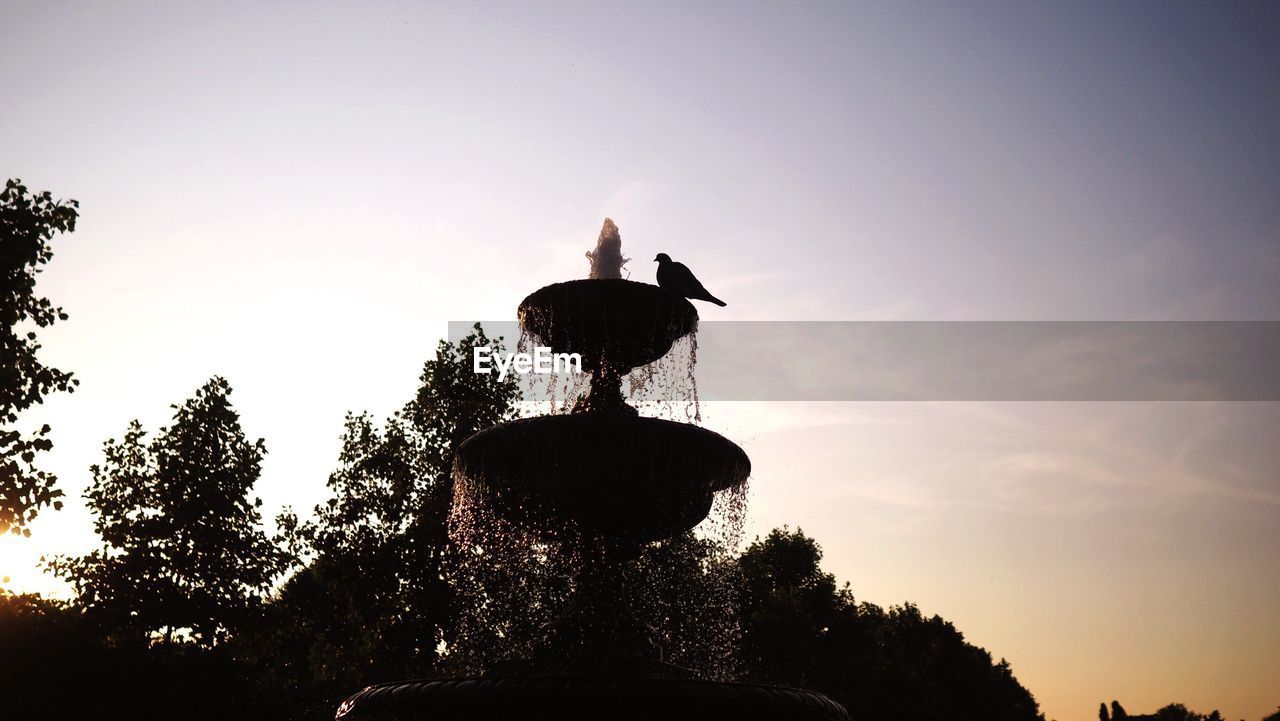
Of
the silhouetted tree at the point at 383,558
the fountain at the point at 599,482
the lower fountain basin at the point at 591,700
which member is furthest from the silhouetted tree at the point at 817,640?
the lower fountain basin at the point at 591,700

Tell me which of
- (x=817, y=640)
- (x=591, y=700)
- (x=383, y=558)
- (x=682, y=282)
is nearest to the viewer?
(x=591, y=700)

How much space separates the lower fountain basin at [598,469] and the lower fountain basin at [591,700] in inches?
85.4

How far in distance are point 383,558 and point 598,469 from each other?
16472 millimetres

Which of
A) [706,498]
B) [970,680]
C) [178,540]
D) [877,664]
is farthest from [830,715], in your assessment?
[970,680]

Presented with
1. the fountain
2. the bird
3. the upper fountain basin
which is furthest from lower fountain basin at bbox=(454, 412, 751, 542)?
the bird

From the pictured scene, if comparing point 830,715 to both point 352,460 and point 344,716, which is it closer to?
point 344,716

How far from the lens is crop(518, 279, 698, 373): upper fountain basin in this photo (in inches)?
334

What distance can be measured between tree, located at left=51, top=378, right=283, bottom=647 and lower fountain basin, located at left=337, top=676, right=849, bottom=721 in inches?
746

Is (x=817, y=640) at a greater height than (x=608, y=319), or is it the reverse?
(x=608, y=319)

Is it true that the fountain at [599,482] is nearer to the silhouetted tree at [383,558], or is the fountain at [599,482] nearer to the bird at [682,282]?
the bird at [682,282]

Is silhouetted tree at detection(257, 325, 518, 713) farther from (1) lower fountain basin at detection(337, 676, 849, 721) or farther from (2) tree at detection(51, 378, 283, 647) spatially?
(1) lower fountain basin at detection(337, 676, 849, 721)

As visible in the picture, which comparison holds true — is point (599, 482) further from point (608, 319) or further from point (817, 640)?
point (817, 640)

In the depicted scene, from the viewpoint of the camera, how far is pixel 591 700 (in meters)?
5.41

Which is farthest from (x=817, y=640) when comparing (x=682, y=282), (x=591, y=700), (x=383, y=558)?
(x=591, y=700)
